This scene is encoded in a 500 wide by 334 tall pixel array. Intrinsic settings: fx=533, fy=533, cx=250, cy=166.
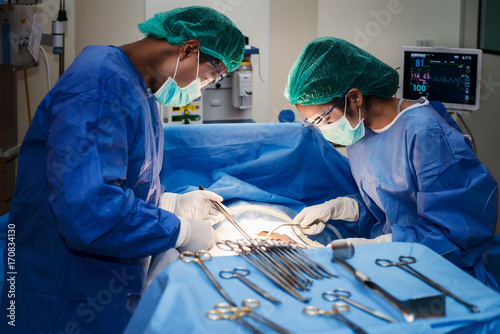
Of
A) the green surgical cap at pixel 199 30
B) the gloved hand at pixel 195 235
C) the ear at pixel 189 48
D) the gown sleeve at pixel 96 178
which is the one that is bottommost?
the gloved hand at pixel 195 235

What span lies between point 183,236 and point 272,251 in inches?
14.5

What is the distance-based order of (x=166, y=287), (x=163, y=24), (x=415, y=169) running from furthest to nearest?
(x=415, y=169), (x=163, y=24), (x=166, y=287)

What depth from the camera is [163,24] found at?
69.3 inches

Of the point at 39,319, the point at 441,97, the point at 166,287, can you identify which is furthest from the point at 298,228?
the point at 441,97

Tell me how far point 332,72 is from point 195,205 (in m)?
0.77

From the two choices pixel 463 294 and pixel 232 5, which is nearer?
A: pixel 463 294

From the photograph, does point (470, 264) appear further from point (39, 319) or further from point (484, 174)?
point (39, 319)

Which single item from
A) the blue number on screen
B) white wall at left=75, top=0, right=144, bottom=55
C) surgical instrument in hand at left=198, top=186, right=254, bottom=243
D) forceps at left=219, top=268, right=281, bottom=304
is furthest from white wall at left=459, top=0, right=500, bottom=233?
forceps at left=219, top=268, right=281, bottom=304

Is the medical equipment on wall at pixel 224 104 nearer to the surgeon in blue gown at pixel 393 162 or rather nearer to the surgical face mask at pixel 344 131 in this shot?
the surgeon in blue gown at pixel 393 162

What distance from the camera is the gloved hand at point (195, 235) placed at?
5.39 ft

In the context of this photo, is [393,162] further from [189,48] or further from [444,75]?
[444,75]

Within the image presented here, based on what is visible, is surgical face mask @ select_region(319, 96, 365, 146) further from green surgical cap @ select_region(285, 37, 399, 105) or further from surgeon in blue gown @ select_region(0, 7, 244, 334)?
surgeon in blue gown @ select_region(0, 7, 244, 334)

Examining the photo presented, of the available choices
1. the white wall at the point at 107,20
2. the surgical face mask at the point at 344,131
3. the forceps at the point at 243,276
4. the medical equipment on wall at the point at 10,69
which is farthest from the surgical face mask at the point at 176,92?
the white wall at the point at 107,20

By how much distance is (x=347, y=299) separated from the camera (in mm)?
1075
